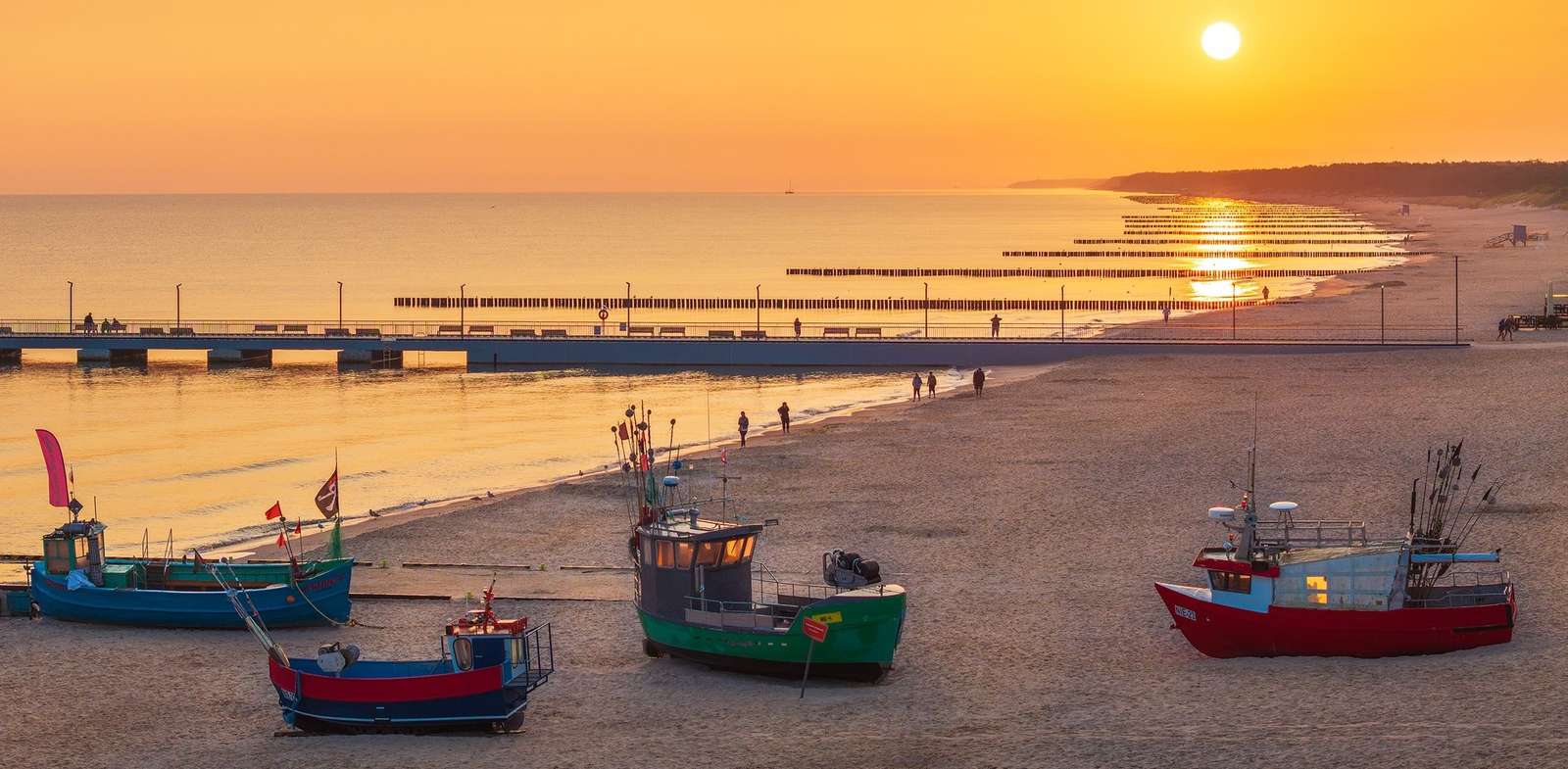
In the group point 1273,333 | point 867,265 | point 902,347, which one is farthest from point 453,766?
point 867,265

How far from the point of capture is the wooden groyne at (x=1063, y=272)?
16125 cm

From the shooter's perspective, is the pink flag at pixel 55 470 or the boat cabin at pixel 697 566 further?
the pink flag at pixel 55 470

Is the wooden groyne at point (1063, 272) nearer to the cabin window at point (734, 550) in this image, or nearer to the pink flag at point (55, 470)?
the pink flag at point (55, 470)

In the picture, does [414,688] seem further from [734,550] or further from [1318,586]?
[1318,586]

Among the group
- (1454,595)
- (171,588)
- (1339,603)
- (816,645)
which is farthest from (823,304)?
(816,645)

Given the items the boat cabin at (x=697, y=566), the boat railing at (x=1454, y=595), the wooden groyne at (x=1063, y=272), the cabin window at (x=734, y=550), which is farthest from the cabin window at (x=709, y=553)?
the wooden groyne at (x=1063, y=272)

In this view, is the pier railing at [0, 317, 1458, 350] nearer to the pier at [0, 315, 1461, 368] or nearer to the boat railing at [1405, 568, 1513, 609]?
the pier at [0, 315, 1461, 368]

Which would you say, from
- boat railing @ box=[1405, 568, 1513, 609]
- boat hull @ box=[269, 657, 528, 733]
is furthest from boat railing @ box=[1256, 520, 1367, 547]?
boat hull @ box=[269, 657, 528, 733]

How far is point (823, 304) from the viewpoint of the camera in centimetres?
13250

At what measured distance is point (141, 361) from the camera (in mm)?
96062

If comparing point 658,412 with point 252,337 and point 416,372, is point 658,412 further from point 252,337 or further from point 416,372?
point 252,337

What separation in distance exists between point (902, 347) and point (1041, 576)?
55119 millimetres

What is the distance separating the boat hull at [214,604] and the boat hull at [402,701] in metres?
6.22

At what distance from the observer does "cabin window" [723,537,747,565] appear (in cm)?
2893
